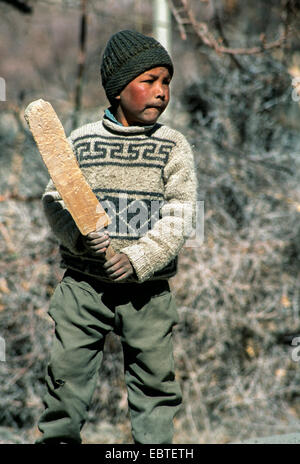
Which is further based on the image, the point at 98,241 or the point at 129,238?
the point at 129,238

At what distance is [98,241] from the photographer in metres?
1.96

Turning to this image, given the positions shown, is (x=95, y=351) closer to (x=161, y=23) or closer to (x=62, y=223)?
(x=62, y=223)

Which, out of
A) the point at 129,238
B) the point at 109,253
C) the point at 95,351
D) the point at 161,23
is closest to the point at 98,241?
the point at 109,253

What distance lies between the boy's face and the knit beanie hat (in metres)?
0.02

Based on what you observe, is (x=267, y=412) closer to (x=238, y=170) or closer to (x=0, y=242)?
(x=238, y=170)

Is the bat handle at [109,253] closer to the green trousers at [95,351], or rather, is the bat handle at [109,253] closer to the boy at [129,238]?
the boy at [129,238]

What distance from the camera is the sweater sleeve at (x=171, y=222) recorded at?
1988mm

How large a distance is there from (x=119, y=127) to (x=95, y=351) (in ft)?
2.95

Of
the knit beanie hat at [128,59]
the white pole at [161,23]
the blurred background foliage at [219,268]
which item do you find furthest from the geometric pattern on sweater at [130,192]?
the white pole at [161,23]

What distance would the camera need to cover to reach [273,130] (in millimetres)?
4223

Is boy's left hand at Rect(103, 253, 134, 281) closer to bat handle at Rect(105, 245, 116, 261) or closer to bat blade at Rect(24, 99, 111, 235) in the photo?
bat handle at Rect(105, 245, 116, 261)

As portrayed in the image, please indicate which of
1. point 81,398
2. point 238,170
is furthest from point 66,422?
point 238,170

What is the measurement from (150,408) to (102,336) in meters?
0.34
